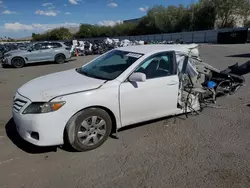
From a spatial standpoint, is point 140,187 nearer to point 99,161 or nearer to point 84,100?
point 99,161

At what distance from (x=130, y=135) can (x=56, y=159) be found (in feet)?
4.44

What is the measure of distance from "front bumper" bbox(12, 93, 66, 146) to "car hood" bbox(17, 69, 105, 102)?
19 centimetres

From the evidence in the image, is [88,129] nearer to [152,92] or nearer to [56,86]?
[56,86]

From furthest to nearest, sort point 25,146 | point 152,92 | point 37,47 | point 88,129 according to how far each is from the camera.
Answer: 1. point 37,47
2. point 152,92
3. point 25,146
4. point 88,129

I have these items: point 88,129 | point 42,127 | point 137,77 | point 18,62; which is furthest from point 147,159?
point 18,62

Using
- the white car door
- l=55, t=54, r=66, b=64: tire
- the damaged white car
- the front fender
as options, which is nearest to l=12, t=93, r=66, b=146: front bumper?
the damaged white car

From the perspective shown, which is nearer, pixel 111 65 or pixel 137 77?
pixel 137 77

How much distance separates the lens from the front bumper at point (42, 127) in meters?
3.28

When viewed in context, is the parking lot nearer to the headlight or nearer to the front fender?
the front fender

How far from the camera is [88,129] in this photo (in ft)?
11.7

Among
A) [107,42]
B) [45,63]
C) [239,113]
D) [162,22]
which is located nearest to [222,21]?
[162,22]

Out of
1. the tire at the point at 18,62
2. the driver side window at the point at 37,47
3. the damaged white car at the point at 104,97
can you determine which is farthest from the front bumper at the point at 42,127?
the driver side window at the point at 37,47

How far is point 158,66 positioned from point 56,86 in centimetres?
185

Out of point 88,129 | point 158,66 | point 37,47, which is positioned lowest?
point 88,129
